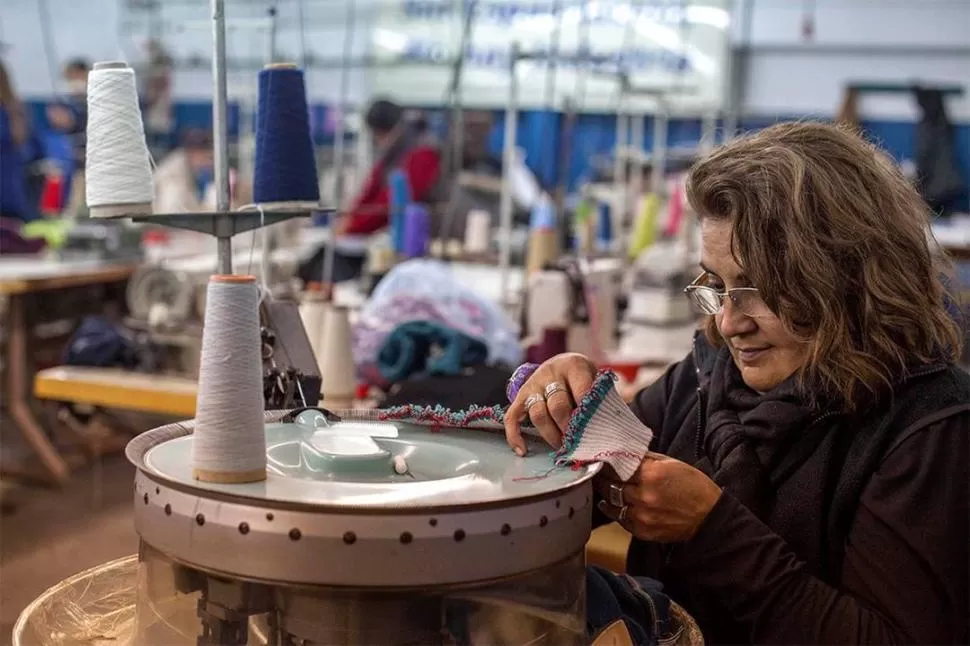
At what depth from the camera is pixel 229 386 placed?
0.87m

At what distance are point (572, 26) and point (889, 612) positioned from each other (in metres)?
8.31

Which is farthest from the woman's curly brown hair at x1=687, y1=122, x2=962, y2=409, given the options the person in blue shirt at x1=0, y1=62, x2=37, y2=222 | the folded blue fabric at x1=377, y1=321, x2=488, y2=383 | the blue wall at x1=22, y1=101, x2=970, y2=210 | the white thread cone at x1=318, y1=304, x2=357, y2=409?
the blue wall at x1=22, y1=101, x2=970, y2=210

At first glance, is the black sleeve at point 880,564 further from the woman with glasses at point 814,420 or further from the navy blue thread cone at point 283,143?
A: the navy blue thread cone at point 283,143

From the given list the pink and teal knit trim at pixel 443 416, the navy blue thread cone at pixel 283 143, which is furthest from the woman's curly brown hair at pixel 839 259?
the navy blue thread cone at pixel 283 143

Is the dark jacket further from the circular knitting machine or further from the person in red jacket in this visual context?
the person in red jacket

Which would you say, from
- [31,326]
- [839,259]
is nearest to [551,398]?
[839,259]

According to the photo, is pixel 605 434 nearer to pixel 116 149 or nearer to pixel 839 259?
pixel 839 259

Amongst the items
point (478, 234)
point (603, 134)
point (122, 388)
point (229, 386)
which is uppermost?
point (229, 386)

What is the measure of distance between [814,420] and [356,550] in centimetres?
61

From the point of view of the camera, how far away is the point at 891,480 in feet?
3.68

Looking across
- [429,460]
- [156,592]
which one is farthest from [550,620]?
[156,592]

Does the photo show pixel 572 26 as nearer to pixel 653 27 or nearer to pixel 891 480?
pixel 653 27

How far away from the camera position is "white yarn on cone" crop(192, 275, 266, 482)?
867 mm

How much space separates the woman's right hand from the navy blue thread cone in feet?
1.22
